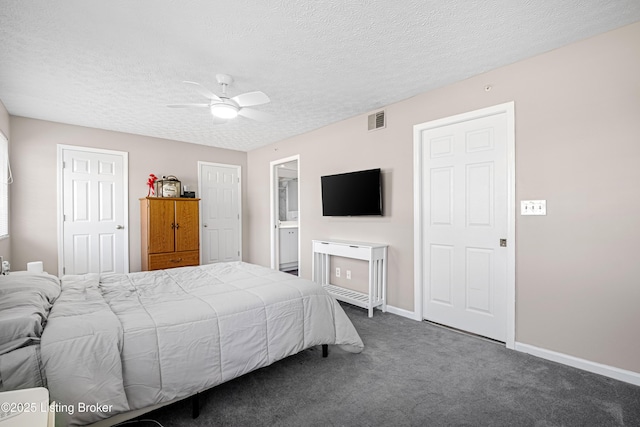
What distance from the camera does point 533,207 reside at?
2.55m

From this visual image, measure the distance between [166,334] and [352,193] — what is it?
2790mm

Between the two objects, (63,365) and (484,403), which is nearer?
(63,365)

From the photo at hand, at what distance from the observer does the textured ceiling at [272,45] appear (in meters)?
1.95

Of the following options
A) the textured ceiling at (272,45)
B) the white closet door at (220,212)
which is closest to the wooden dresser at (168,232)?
the white closet door at (220,212)

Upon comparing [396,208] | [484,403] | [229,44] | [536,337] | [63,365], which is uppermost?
[229,44]

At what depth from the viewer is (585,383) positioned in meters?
2.12

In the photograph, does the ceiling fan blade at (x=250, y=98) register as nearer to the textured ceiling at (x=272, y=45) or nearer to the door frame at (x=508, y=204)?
the textured ceiling at (x=272, y=45)

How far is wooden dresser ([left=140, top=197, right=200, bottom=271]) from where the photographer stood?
4.49 m

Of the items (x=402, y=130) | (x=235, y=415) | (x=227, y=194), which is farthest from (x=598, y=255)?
(x=227, y=194)

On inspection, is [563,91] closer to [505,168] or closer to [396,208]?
[505,168]

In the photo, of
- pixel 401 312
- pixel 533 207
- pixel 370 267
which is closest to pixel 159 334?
pixel 370 267

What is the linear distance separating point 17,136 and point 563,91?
6.11 meters

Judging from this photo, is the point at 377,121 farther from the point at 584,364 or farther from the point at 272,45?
the point at 584,364

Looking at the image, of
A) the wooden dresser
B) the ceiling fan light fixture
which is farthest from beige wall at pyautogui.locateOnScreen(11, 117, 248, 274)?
the ceiling fan light fixture
